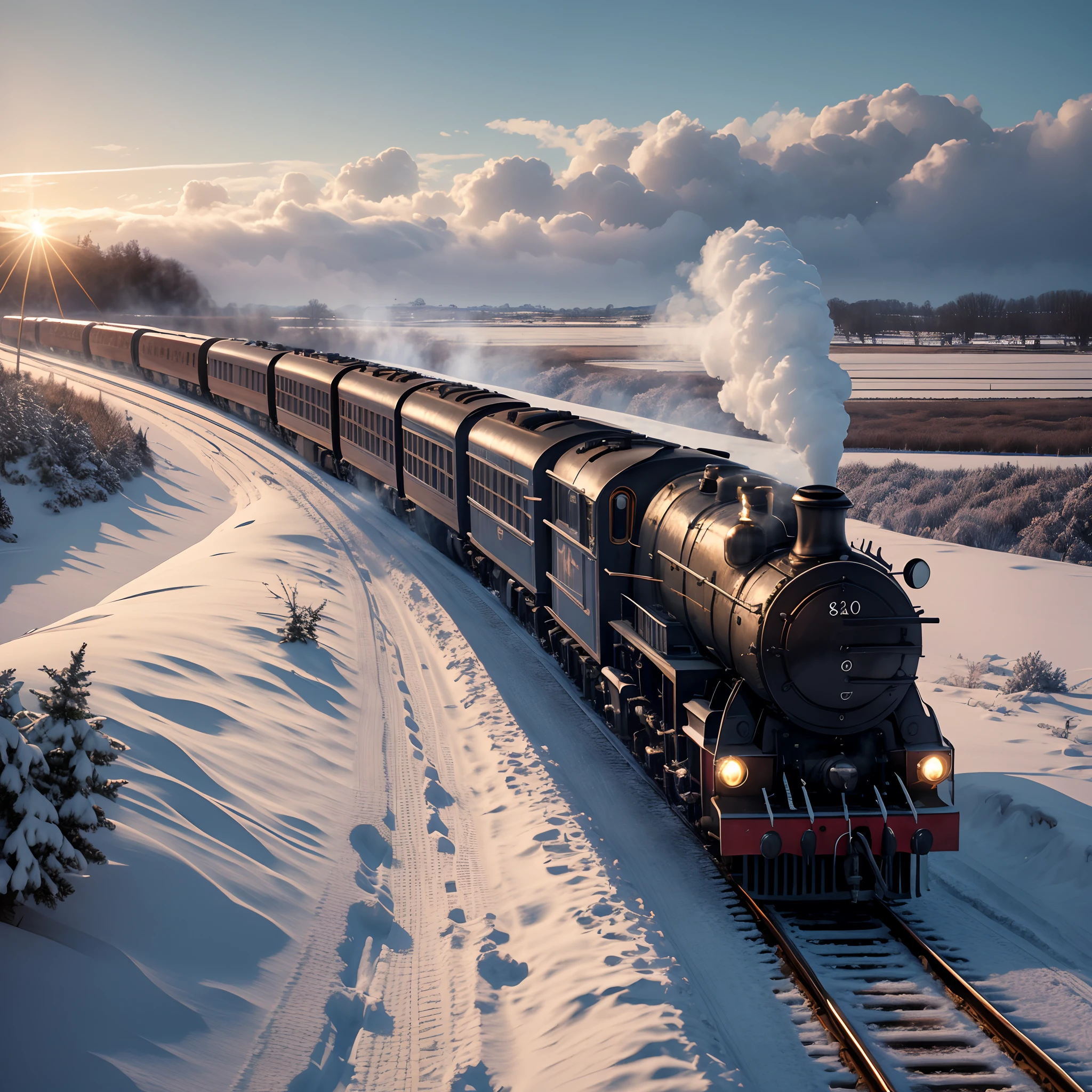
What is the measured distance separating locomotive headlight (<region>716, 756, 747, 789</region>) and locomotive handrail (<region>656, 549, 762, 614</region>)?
1.42 metres

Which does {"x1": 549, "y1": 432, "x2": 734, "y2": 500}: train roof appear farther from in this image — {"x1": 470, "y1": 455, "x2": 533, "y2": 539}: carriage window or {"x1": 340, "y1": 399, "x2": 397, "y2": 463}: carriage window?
{"x1": 340, "y1": 399, "x2": 397, "y2": 463}: carriage window

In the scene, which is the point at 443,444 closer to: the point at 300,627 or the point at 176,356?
the point at 300,627

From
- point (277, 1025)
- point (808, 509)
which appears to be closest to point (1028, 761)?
point (808, 509)

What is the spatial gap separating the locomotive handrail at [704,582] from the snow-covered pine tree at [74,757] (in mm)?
5594

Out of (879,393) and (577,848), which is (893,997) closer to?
(577,848)

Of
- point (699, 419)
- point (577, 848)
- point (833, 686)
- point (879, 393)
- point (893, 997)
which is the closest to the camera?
point (893, 997)

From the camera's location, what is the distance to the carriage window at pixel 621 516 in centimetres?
1184

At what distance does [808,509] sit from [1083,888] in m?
4.44

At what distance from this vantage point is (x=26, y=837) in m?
5.98

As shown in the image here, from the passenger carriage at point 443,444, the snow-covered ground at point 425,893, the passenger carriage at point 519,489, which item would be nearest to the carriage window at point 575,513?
the passenger carriage at point 519,489

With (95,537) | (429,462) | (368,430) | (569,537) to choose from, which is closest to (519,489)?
(569,537)

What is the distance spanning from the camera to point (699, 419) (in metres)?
57.0

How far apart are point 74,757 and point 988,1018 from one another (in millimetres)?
7055

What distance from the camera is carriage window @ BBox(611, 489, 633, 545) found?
38.9 ft
